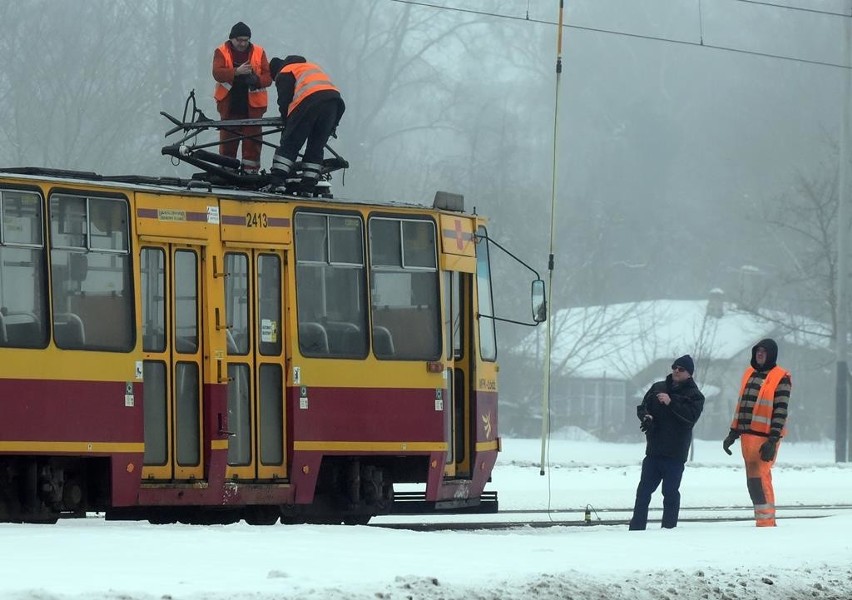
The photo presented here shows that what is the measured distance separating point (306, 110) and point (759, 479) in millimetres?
5038

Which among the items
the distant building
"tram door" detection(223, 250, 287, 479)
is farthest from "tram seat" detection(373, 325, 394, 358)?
the distant building

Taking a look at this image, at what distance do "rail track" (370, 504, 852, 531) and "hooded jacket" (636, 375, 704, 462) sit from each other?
2290mm

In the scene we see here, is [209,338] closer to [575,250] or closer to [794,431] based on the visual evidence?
[794,431]

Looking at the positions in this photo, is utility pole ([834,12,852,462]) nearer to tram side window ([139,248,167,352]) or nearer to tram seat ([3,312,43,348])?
tram side window ([139,248,167,352])

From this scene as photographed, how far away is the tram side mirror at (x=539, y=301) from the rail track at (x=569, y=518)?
2.08 metres

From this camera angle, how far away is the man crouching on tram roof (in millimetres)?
15078

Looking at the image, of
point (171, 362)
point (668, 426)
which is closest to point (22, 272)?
point (171, 362)

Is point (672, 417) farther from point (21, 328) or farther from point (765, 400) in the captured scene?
point (21, 328)

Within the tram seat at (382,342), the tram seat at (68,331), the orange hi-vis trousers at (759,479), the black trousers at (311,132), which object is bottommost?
the orange hi-vis trousers at (759,479)

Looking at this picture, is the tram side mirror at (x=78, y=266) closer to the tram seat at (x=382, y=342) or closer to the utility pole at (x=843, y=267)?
the tram seat at (x=382, y=342)

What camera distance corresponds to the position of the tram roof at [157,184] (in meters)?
13.3

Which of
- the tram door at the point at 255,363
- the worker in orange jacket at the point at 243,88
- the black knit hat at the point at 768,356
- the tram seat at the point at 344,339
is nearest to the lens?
the tram door at the point at 255,363

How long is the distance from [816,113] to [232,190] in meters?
73.4

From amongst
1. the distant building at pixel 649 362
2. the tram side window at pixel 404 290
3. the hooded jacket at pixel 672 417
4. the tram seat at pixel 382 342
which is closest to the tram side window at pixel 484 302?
the tram side window at pixel 404 290
